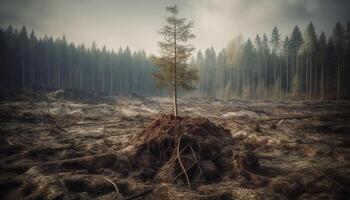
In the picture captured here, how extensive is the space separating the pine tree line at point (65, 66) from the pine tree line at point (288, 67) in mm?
30595

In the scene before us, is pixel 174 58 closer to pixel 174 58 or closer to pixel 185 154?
pixel 174 58

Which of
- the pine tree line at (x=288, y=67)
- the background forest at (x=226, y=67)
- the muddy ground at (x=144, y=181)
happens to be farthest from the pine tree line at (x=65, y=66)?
the muddy ground at (x=144, y=181)

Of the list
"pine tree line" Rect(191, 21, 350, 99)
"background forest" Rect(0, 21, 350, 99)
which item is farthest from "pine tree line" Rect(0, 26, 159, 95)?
"pine tree line" Rect(191, 21, 350, 99)

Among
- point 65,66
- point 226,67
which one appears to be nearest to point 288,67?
point 226,67

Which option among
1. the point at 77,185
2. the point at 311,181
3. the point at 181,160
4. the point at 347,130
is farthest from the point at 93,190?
the point at 347,130

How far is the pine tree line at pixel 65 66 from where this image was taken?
60719mm

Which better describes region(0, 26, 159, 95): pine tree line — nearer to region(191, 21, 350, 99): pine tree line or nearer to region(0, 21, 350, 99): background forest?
region(0, 21, 350, 99): background forest

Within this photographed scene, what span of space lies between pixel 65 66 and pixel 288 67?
2916 inches

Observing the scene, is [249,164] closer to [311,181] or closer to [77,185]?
[311,181]

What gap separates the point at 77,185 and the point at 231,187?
5114 mm

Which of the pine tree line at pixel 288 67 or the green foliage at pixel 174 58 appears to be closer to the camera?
the green foliage at pixel 174 58

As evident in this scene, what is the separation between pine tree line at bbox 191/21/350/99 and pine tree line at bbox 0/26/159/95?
30595 millimetres

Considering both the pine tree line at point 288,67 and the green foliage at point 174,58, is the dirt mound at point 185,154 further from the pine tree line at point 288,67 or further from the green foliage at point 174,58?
the pine tree line at point 288,67

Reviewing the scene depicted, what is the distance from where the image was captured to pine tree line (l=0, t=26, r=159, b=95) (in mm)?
60719
